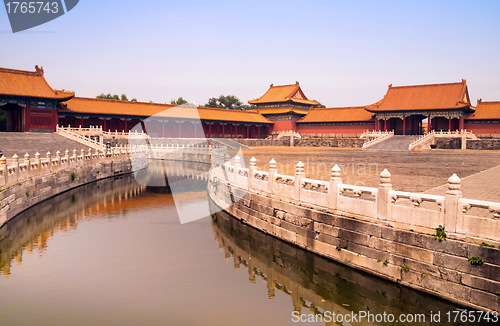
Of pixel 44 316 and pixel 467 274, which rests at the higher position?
pixel 467 274

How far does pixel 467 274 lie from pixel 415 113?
48473 millimetres

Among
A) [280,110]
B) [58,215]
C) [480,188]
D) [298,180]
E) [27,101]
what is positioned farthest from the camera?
[280,110]

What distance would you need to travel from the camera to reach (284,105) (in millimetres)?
68375

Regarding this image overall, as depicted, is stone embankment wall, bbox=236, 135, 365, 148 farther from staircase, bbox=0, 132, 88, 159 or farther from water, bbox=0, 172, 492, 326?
water, bbox=0, 172, 492, 326

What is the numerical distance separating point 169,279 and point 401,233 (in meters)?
5.61

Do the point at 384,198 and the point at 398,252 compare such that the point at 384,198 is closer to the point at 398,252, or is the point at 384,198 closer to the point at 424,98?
the point at 398,252

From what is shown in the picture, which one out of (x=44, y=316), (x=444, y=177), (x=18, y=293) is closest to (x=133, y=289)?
(x=44, y=316)

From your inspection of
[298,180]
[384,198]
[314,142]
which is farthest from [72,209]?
[314,142]

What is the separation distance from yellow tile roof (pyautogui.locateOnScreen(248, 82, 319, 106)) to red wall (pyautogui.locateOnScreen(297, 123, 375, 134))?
5550 millimetres

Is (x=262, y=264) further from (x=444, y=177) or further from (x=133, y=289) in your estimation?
(x=444, y=177)

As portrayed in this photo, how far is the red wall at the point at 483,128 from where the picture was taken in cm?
4883

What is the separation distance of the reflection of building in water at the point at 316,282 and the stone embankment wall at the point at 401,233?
0.74 feet

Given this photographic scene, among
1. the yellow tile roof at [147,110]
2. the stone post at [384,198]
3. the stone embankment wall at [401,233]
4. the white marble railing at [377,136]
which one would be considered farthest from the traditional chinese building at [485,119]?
the stone post at [384,198]

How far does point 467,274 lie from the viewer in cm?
788
